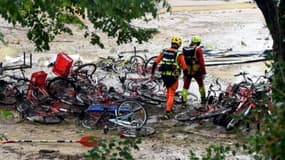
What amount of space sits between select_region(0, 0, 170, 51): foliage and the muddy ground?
1779 millimetres

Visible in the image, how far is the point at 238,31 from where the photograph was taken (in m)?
26.3

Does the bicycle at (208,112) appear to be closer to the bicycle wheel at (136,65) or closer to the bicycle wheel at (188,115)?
the bicycle wheel at (188,115)

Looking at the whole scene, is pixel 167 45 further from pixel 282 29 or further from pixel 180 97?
pixel 282 29

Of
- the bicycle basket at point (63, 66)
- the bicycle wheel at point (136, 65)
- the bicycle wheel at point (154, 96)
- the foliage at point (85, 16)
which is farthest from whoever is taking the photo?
the bicycle wheel at point (136, 65)

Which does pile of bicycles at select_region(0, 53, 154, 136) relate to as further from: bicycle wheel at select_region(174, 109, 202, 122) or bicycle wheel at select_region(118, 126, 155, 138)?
bicycle wheel at select_region(174, 109, 202, 122)

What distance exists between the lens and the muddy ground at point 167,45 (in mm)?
10289

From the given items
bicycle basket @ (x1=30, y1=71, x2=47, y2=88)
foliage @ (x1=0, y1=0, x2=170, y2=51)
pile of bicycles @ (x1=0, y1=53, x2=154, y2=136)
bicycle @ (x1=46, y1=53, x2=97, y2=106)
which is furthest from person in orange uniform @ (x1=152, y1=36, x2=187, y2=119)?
bicycle basket @ (x1=30, y1=71, x2=47, y2=88)

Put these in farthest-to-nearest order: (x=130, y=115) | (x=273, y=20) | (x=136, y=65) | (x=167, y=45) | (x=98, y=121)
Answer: (x=167, y=45)
(x=136, y=65)
(x=98, y=121)
(x=130, y=115)
(x=273, y=20)

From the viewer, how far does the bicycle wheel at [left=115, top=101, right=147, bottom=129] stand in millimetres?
11203

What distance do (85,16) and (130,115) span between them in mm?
3479

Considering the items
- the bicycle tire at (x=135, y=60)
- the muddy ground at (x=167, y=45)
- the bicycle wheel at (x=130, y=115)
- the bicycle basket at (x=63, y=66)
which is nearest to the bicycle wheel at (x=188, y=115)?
the muddy ground at (x=167, y=45)

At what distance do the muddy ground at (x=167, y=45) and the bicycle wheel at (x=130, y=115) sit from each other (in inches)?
13.1

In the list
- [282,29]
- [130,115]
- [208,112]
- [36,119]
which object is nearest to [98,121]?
[130,115]

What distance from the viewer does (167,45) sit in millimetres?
22891
